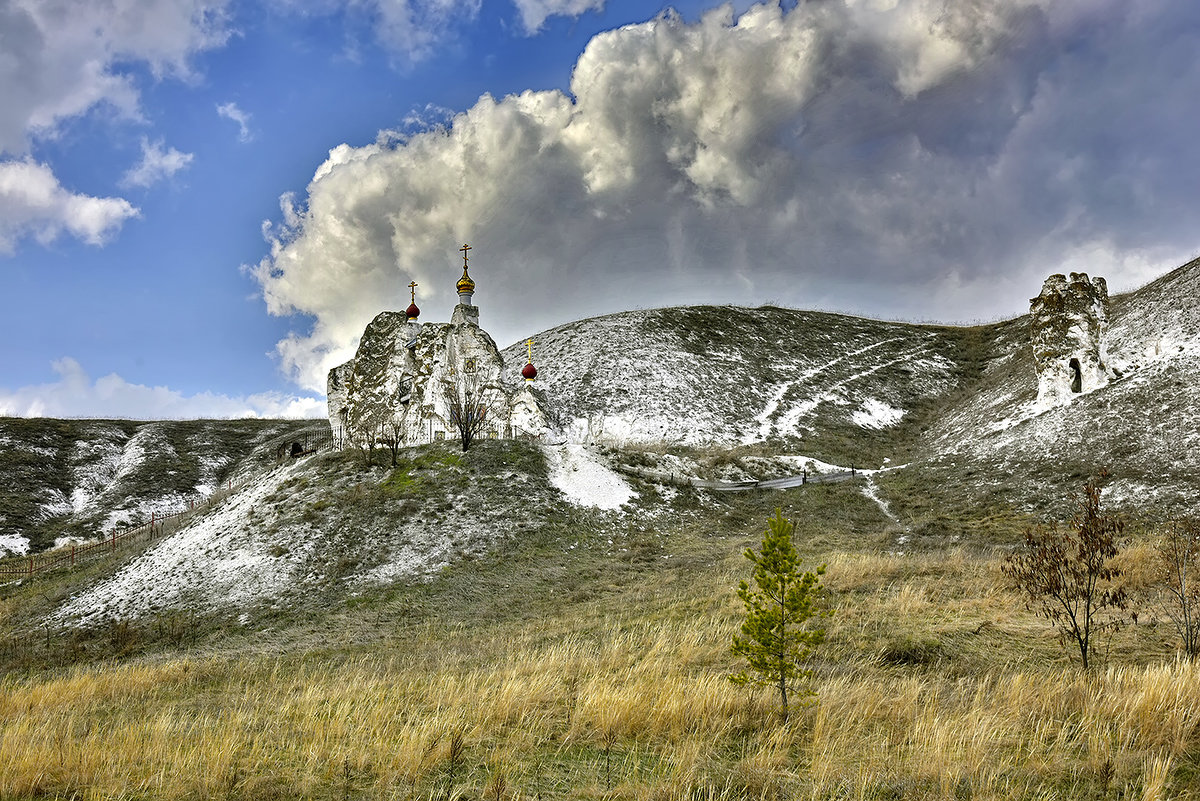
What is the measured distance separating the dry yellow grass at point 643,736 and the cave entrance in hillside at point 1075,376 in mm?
33378

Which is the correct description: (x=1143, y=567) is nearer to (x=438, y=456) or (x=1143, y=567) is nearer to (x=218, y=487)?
(x=438, y=456)

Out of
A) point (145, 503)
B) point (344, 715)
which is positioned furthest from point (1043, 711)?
point (145, 503)

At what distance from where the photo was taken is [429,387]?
40969 millimetres

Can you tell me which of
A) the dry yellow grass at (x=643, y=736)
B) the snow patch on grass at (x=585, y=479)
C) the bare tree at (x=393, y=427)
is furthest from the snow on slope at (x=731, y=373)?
the dry yellow grass at (x=643, y=736)

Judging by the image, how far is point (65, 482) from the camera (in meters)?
53.3

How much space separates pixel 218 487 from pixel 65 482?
12.3m

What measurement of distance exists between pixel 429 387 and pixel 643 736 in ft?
121

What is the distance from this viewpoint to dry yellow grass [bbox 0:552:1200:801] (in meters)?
5.37

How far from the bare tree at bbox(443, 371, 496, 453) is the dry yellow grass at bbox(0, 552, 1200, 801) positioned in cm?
2855

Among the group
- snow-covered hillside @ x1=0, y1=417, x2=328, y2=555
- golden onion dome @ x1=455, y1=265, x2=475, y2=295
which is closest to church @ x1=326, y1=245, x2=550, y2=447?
golden onion dome @ x1=455, y1=265, x2=475, y2=295

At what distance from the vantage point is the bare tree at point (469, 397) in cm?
3841

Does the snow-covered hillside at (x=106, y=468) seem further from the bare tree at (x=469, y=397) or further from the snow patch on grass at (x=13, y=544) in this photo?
the bare tree at (x=469, y=397)

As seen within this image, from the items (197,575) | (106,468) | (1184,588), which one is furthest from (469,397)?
(106,468)

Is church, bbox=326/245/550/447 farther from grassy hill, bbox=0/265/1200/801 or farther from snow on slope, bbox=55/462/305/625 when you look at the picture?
snow on slope, bbox=55/462/305/625
